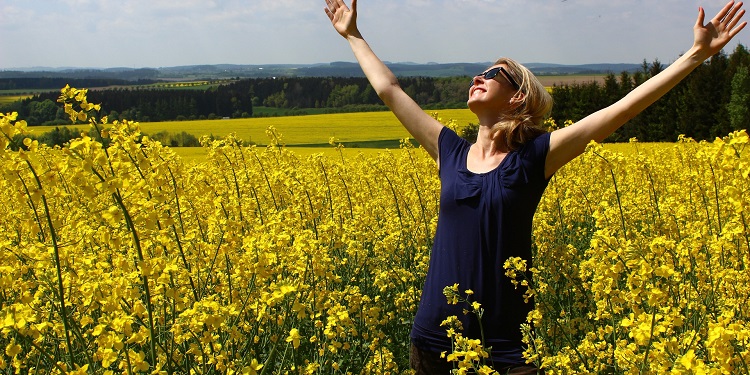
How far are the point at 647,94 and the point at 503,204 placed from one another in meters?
0.66

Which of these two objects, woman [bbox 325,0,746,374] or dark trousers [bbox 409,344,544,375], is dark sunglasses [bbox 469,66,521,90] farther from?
dark trousers [bbox 409,344,544,375]

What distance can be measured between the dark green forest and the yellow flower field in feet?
79.5

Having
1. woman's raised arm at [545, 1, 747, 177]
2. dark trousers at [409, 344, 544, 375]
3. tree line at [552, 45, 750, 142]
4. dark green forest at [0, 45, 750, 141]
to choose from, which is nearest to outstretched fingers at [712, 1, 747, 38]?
woman's raised arm at [545, 1, 747, 177]

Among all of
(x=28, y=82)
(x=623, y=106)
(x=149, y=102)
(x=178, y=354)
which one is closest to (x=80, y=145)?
(x=178, y=354)

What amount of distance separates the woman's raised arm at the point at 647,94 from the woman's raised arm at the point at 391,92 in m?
0.60

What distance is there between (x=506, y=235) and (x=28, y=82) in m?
67.3

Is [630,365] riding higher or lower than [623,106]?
lower

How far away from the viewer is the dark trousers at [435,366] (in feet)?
Answer: 8.63

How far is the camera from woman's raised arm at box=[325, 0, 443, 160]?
3148 mm

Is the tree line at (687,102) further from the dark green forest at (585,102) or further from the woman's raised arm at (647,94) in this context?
the woman's raised arm at (647,94)

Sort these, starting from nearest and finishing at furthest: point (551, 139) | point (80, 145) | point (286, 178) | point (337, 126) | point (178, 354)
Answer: point (80, 145) → point (551, 139) → point (178, 354) → point (286, 178) → point (337, 126)

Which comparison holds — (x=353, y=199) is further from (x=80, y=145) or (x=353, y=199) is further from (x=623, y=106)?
(x=80, y=145)

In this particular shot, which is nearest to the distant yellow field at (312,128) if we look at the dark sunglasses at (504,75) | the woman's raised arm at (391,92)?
the woman's raised arm at (391,92)

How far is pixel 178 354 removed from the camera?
3.05 metres
